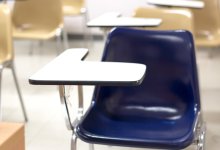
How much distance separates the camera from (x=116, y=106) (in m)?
2.00

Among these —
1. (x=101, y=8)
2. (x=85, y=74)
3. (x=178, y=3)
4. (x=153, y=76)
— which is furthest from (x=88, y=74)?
(x=101, y=8)

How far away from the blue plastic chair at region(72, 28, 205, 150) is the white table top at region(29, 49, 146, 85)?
12.6 inches

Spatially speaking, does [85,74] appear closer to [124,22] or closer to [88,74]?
[88,74]

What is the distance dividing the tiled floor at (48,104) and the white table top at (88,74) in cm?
100

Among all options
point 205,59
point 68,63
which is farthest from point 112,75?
point 205,59

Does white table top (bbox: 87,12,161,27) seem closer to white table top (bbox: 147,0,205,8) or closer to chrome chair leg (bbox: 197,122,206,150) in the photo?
white table top (bbox: 147,0,205,8)

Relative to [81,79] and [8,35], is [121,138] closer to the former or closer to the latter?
[81,79]

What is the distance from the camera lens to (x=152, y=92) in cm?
200

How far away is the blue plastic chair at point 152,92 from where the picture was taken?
6.13 feet

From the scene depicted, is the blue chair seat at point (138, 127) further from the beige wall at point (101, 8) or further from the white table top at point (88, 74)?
the beige wall at point (101, 8)

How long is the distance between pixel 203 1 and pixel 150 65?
1905mm

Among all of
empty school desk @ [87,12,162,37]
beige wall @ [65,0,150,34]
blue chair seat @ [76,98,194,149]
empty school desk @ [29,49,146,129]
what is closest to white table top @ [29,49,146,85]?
empty school desk @ [29,49,146,129]

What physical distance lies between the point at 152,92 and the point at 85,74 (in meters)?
0.59

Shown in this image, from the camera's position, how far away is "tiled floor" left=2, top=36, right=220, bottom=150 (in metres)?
2.61
